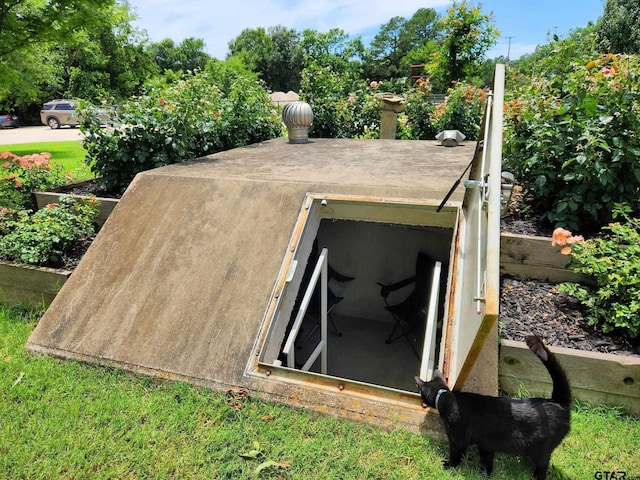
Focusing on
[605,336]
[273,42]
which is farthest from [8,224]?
[273,42]

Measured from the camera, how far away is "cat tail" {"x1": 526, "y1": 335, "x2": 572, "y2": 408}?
1.88 meters

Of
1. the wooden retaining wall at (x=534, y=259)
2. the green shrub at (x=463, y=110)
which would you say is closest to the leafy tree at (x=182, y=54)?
the green shrub at (x=463, y=110)

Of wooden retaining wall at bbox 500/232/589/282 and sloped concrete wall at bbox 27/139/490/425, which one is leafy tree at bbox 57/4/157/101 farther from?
wooden retaining wall at bbox 500/232/589/282

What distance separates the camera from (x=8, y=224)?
13.7 feet

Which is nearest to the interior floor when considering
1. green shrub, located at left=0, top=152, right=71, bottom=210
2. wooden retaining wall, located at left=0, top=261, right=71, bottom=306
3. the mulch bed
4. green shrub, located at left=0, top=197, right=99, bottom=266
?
the mulch bed

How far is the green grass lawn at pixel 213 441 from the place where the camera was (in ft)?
6.86

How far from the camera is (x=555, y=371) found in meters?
1.91

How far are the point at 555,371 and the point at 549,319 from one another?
50.9 inches

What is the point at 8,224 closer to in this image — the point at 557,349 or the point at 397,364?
the point at 397,364

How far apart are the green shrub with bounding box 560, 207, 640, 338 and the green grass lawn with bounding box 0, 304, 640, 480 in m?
0.63

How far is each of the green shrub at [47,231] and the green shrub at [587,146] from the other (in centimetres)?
478

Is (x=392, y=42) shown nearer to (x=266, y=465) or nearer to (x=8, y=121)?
(x=8, y=121)

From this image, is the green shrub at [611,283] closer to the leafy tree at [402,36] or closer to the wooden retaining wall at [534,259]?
the wooden retaining wall at [534,259]

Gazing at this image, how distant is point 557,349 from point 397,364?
2.53 meters
